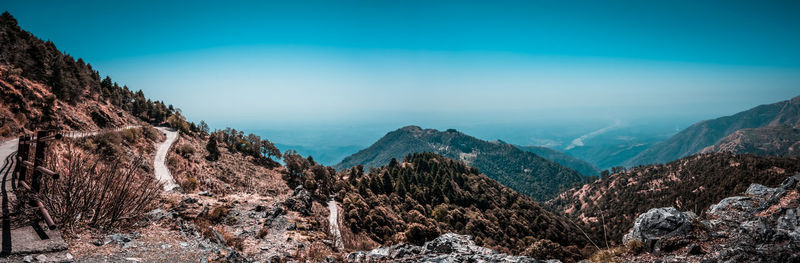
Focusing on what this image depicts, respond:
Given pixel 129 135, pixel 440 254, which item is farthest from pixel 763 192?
pixel 129 135

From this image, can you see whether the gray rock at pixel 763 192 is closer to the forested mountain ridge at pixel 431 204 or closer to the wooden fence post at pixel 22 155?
the forested mountain ridge at pixel 431 204

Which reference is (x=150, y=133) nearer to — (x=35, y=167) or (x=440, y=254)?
(x=35, y=167)

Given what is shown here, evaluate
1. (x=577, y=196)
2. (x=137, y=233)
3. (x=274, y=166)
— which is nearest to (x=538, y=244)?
(x=137, y=233)

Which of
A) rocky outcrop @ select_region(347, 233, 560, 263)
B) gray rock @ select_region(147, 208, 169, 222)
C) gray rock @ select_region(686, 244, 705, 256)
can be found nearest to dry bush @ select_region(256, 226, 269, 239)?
gray rock @ select_region(147, 208, 169, 222)

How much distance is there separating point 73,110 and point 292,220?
32438mm

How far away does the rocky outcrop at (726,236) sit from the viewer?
7438 millimetres

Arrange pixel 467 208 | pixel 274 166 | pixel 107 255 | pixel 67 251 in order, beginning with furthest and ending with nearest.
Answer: pixel 467 208 < pixel 274 166 < pixel 107 255 < pixel 67 251

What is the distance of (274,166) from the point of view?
51312 mm

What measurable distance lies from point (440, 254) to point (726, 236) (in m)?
8.90

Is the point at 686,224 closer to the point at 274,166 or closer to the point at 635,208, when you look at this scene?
the point at 274,166

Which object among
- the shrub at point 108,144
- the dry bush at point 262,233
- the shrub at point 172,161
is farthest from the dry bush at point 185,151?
the dry bush at point 262,233

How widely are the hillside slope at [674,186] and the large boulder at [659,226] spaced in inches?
1892

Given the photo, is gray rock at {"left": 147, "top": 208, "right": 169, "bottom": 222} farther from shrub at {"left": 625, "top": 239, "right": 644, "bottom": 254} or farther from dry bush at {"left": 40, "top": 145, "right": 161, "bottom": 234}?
shrub at {"left": 625, "top": 239, "right": 644, "bottom": 254}

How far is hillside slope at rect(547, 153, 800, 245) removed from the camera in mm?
63438
